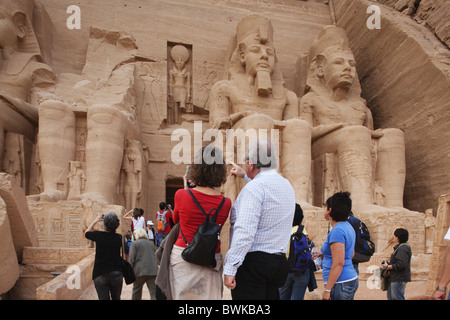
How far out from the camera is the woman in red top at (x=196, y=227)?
1682mm


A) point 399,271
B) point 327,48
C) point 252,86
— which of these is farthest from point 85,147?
point 327,48

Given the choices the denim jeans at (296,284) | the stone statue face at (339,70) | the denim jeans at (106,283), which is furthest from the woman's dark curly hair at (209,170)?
the stone statue face at (339,70)

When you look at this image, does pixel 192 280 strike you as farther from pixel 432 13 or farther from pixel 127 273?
pixel 432 13

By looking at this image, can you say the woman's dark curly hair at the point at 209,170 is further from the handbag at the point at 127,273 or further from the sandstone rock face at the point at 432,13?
the sandstone rock face at the point at 432,13

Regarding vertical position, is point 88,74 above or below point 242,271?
above

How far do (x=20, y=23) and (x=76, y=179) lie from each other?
9.93 feet

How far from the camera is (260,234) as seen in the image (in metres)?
1.74

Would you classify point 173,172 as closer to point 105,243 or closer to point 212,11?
point 212,11

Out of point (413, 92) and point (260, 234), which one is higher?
point (413, 92)

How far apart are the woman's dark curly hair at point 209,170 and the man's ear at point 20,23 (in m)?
5.65

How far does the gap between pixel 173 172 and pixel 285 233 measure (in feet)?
16.5

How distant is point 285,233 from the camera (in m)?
1.78

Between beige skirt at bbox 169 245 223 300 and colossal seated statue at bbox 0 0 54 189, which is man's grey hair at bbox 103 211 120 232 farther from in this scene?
colossal seated statue at bbox 0 0 54 189

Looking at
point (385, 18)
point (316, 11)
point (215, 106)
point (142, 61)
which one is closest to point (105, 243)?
point (215, 106)
